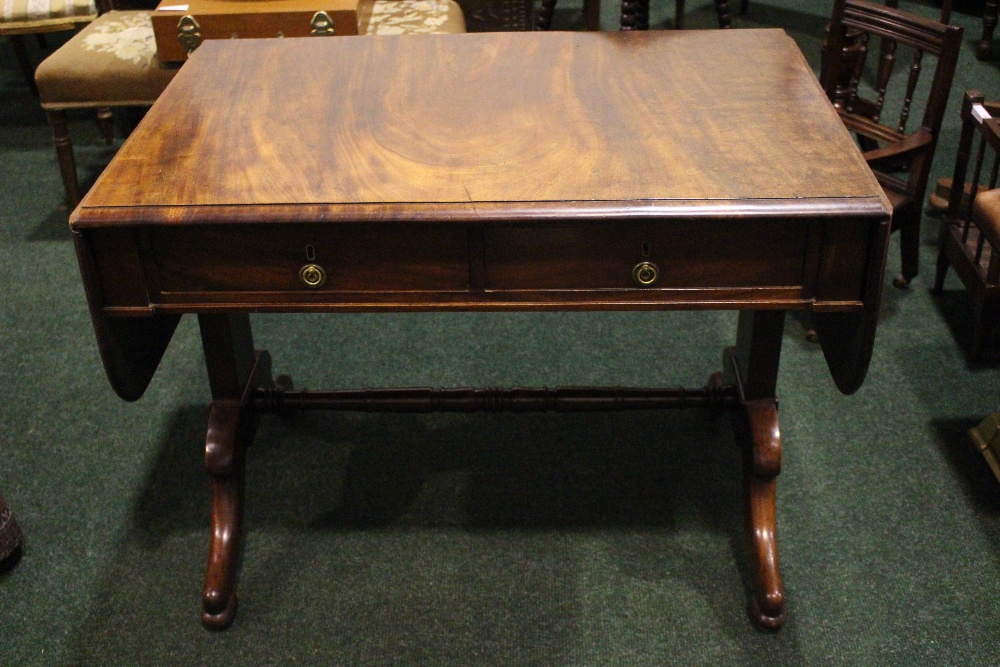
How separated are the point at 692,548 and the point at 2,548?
1.46 m

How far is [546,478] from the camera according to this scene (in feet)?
8.18

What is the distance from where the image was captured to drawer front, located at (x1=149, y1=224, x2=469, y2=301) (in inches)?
65.4

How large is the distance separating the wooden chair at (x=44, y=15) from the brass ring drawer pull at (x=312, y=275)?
2735mm

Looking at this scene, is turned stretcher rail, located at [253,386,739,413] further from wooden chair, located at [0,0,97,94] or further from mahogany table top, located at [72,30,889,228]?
wooden chair, located at [0,0,97,94]

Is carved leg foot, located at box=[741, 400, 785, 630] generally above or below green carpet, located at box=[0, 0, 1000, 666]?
above

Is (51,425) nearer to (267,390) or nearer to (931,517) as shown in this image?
(267,390)

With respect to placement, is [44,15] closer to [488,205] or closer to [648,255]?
[488,205]

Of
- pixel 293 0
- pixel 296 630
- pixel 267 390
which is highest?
pixel 293 0

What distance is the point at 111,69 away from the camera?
344 cm

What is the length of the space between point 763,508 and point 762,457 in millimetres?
115

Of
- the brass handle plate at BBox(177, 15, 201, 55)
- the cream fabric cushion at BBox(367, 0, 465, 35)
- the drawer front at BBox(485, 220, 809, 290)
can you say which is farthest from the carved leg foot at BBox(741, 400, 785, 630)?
the brass handle plate at BBox(177, 15, 201, 55)

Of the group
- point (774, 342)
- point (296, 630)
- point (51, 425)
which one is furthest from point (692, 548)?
point (51, 425)

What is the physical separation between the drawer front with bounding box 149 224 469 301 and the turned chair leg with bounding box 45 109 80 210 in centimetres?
207

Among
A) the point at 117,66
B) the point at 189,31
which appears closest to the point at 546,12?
the point at 189,31
